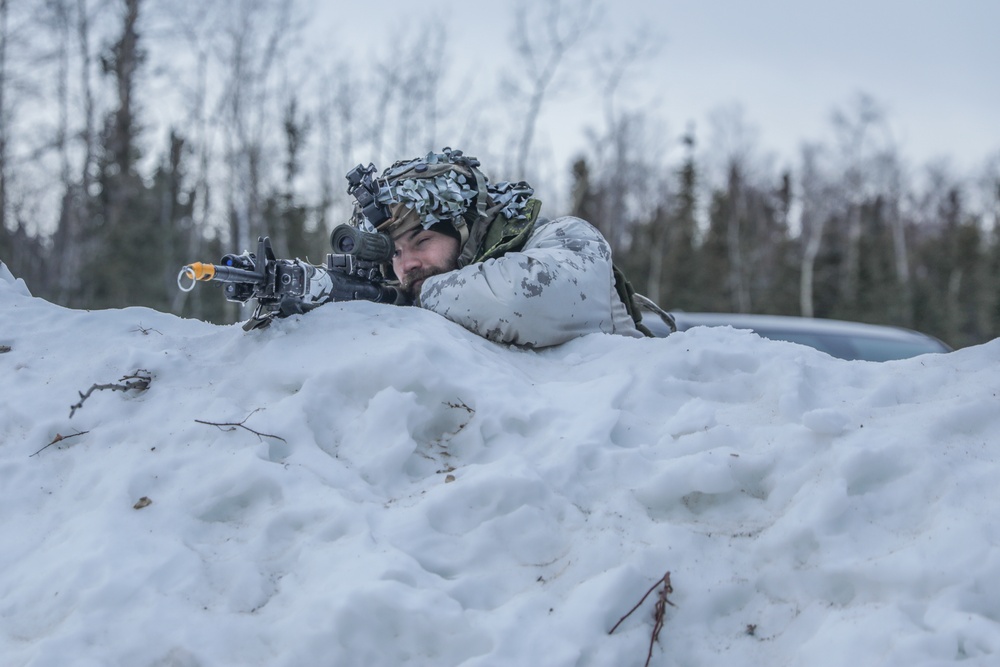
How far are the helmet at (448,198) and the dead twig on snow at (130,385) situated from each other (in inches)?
42.4

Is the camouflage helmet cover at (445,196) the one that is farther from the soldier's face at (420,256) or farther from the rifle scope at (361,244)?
the rifle scope at (361,244)

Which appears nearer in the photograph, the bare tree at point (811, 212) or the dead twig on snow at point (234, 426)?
the dead twig on snow at point (234, 426)

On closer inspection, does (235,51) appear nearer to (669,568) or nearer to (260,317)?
(260,317)

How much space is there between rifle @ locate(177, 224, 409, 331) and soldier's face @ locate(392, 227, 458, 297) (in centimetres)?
7

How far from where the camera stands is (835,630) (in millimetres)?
1557

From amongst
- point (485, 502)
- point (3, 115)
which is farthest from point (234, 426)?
point (3, 115)

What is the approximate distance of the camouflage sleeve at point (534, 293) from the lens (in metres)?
2.73

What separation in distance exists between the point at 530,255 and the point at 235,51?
62.2 ft

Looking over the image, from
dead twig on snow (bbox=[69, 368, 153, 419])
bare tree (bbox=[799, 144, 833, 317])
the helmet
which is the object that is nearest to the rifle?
the helmet

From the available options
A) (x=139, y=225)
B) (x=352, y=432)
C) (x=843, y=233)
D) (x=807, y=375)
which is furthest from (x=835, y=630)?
(x=843, y=233)

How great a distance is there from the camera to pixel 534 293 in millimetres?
2715

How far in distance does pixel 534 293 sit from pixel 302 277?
77 centimetres

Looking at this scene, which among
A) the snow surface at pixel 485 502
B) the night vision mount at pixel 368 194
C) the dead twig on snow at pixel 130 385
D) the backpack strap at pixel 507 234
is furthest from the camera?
the night vision mount at pixel 368 194

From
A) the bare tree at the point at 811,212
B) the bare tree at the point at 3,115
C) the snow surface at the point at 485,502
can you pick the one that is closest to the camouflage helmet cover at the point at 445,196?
the snow surface at the point at 485,502
